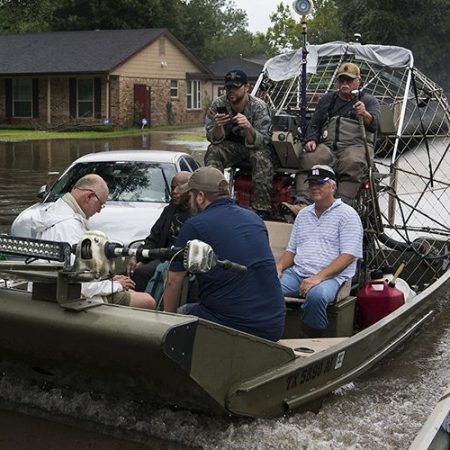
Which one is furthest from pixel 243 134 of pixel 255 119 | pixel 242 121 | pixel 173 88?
pixel 173 88

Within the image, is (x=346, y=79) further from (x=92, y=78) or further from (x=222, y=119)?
(x=92, y=78)

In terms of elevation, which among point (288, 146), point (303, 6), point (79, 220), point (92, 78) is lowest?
point (79, 220)

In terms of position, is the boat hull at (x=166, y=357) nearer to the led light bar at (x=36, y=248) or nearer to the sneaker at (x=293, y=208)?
the led light bar at (x=36, y=248)

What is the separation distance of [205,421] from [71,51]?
39.7 m

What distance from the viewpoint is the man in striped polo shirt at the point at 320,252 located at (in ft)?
22.1

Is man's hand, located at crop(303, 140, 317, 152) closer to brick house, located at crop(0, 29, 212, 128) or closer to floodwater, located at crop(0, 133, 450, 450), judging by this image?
floodwater, located at crop(0, 133, 450, 450)

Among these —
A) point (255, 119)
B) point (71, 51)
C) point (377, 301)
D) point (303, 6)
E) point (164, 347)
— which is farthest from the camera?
point (71, 51)

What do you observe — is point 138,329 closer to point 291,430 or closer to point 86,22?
point 291,430

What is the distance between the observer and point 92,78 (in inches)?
1630

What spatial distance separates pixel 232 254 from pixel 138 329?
0.91m

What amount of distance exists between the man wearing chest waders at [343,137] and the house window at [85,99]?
33.9m

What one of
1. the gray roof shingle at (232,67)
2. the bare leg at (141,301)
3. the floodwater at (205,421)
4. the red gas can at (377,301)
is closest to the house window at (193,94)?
the gray roof shingle at (232,67)

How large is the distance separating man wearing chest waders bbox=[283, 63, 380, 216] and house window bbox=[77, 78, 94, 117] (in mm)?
33880

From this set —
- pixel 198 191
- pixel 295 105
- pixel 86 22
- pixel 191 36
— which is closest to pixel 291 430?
pixel 198 191
